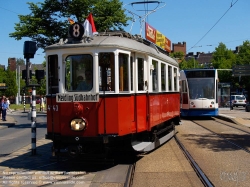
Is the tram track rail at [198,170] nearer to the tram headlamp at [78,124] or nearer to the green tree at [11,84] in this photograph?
the tram headlamp at [78,124]

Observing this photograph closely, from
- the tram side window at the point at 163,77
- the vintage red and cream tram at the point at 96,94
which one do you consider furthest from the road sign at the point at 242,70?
the vintage red and cream tram at the point at 96,94

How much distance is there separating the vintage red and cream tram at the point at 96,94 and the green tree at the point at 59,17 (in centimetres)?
1063

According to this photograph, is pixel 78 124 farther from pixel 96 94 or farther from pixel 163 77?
pixel 163 77

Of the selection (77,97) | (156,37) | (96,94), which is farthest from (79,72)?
(156,37)

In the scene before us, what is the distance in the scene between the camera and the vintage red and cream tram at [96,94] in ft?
26.6

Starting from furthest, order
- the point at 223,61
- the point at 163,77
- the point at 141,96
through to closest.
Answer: the point at 223,61
the point at 163,77
the point at 141,96

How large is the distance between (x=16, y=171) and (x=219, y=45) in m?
69.0

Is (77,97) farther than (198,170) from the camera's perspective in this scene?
Yes

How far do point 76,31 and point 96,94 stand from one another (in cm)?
155

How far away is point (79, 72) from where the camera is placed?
A: 8414mm

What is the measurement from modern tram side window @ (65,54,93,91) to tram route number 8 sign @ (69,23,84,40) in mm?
448

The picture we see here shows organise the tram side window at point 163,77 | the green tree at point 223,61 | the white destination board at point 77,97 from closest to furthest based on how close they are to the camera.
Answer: the white destination board at point 77,97 → the tram side window at point 163,77 → the green tree at point 223,61

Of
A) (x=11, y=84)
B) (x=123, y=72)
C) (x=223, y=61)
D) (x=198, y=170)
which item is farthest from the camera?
(x=11, y=84)

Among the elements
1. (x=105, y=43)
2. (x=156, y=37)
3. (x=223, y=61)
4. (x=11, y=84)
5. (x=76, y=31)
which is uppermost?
(x=223, y=61)
